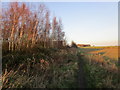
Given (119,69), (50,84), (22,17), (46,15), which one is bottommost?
(50,84)

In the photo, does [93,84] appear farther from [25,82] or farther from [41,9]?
[41,9]

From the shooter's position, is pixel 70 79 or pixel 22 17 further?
pixel 22 17

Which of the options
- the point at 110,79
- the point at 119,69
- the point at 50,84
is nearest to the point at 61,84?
the point at 50,84

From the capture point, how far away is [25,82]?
2014 millimetres

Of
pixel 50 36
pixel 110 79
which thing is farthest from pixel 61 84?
pixel 50 36

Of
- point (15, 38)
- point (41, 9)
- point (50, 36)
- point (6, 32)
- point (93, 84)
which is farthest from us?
point (50, 36)

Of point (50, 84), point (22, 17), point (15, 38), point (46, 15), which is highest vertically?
point (46, 15)

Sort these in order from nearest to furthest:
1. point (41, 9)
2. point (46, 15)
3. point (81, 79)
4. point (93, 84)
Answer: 1. point (93, 84)
2. point (81, 79)
3. point (41, 9)
4. point (46, 15)

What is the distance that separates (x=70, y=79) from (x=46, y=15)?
756 cm

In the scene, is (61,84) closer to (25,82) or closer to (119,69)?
(25,82)

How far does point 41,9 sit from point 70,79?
717 centimetres

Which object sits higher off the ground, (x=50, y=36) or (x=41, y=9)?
(x=41, y=9)

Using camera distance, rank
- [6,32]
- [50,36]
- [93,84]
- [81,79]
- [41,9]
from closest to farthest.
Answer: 1. [93,84]
2. [81,79]
3. [6,32]
4. [41,9]
5. [50,36]

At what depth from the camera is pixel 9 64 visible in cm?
315
